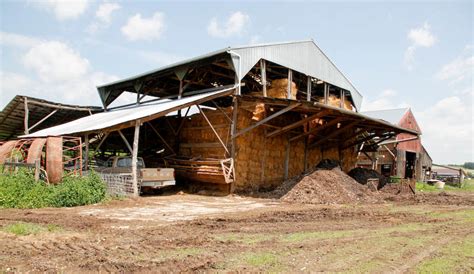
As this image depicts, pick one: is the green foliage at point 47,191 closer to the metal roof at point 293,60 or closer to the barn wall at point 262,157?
the barn wall at point 262,157

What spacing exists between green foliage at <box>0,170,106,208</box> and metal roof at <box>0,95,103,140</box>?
8988mm

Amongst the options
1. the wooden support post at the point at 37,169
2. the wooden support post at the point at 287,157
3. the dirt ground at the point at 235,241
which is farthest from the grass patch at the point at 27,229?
the wooden support post at the point at 287,157

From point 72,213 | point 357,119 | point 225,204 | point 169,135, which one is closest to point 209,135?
point 169,135

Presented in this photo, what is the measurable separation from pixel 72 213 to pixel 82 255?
4.77m

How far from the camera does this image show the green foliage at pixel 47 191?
34.0ft

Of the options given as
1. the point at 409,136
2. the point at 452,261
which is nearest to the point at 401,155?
the point at 409,136

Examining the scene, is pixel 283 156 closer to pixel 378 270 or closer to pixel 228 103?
pixel 228 103

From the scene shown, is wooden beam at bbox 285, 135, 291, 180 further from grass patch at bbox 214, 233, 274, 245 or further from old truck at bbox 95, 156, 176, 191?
grass patch at bbox 214, 233, 274, 245

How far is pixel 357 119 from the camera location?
708 inches

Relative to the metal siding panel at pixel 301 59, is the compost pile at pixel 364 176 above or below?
below

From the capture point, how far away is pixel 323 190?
49.8 feet

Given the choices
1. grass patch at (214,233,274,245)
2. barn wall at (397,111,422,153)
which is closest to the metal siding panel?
grass patch at (214,233,274,245)

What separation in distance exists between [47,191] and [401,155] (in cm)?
3003

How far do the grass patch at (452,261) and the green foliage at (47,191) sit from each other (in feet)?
33.1
